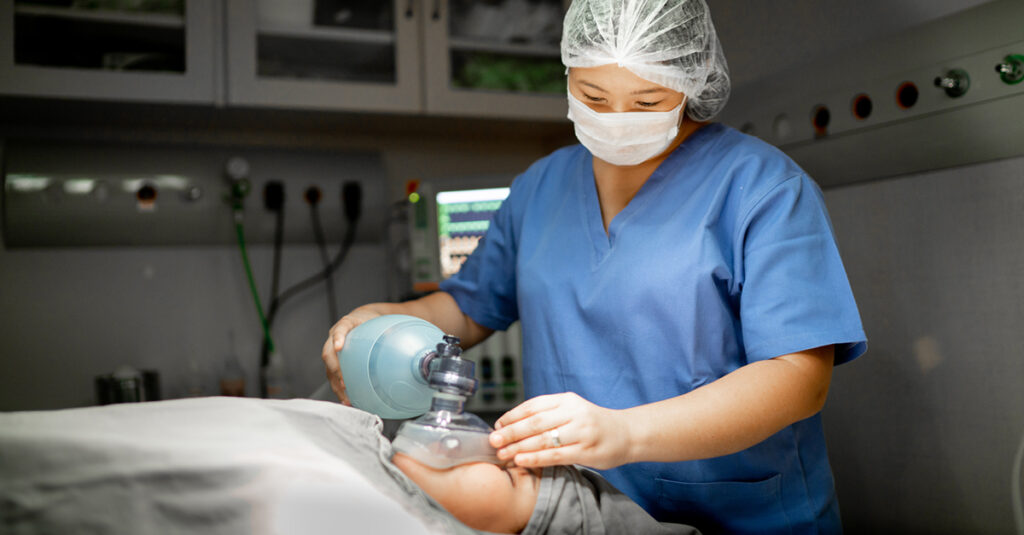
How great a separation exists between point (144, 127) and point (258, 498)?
5.76ft

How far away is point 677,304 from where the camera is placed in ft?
3.08

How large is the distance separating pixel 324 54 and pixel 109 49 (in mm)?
524

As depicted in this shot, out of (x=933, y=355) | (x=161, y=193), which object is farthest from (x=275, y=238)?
(x=933, y=355)

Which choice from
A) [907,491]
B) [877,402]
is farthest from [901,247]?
[907,491]

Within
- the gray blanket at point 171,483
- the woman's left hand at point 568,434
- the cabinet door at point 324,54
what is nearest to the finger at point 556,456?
the woman's left hand at point 568,434

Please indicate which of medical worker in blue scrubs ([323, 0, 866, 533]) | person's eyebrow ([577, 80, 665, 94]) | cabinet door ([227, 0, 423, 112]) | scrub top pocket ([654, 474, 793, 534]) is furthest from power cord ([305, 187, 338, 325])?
scrub top pocket ([654, 474, 793, 534])

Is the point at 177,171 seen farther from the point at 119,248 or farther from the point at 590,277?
the point at 590,277

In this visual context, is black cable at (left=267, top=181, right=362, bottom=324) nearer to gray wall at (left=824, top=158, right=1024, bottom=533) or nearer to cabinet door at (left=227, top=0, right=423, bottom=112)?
cabinet door at (left=227, top=0, right=423, bottom=112)

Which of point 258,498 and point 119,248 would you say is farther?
point 119,248

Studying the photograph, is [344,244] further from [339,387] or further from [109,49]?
[339,387]

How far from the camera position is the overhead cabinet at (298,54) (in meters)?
1.71

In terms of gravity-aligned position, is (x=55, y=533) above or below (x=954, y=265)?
below

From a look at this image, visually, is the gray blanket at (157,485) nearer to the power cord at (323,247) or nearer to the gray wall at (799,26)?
the gray wall at (799,26)

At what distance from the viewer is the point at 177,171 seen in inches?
79.3
